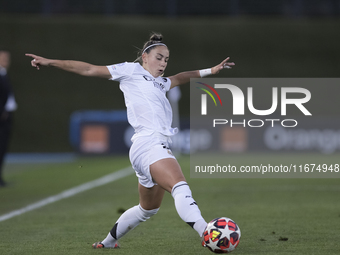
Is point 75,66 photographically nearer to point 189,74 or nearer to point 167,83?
point 167,83

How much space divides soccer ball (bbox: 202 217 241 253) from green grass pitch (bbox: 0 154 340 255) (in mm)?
585

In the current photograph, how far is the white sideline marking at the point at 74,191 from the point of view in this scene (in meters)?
7.80

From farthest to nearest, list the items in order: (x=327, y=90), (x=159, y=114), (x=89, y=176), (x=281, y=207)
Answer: (x=327, y=90)
(x=89, y=176)
(x=281, y=207)
(x=159, y=114)

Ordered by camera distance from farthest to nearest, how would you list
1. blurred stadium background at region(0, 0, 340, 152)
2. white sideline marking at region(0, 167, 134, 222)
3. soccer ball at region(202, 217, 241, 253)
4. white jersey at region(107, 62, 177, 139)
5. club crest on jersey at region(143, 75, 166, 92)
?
blurred stadium background at region(0, 0, 340, 152)
white sideline marking at region(0, 167, 134, 222)
club crest on jersey at region(143, 75, 166, 92)
white jersey at region(107, 62, 177, 139)
soccer ball at region(202, 217, 241, 253)

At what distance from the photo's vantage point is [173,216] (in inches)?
291

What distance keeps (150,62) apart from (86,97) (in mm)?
16295

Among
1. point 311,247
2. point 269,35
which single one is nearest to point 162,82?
point 311,247

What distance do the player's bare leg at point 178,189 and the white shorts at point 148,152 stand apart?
54 millimetres

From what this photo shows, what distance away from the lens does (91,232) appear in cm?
619

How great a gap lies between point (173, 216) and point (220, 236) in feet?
10.4

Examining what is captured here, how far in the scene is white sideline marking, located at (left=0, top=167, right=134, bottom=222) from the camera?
780 cm

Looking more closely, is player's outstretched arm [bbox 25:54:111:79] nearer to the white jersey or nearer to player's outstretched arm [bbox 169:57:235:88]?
the white jersey

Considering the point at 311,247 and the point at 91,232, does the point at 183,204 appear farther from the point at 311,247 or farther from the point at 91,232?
the point at 91,232

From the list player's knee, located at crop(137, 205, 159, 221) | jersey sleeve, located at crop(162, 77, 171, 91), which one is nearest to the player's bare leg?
player's knee, located at crop(137, 205, 159, 221)
